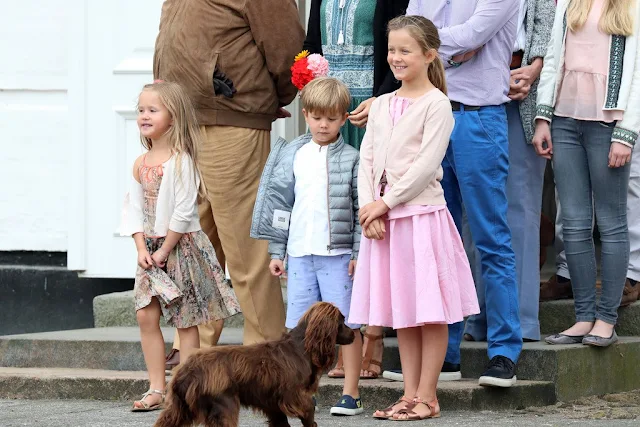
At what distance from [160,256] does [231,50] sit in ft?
3.74

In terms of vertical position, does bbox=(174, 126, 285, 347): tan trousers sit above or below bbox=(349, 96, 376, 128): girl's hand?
below

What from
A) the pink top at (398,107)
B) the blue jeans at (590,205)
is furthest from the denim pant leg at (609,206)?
the pink top at (398,107)

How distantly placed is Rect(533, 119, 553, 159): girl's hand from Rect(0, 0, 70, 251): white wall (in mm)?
3011

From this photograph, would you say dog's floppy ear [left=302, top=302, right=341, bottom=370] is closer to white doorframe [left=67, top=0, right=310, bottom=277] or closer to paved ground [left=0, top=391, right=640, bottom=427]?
paved ground [left=0, top=391, right=640, bottom=427]

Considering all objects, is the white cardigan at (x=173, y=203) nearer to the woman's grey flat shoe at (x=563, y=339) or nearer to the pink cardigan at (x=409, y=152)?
the pink cardigan at (x=409, y=152)

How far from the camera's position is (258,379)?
4574 millimetres

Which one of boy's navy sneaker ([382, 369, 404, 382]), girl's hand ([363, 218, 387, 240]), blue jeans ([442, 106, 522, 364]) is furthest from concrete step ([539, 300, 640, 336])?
girl's hand ([363, 218, 387, 240])

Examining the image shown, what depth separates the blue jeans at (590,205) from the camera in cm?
586

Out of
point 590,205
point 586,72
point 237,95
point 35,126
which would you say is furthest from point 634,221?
point 35,126

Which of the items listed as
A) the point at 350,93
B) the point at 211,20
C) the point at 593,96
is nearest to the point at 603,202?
the point at 593,96

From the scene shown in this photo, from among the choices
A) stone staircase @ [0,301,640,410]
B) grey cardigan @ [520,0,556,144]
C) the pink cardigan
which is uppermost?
grey cardigan @ [520,0,556,144]

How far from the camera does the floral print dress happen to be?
18.3 ft

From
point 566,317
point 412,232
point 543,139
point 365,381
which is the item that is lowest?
point 365,381

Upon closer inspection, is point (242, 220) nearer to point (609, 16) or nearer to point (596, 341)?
point (596, 341)
